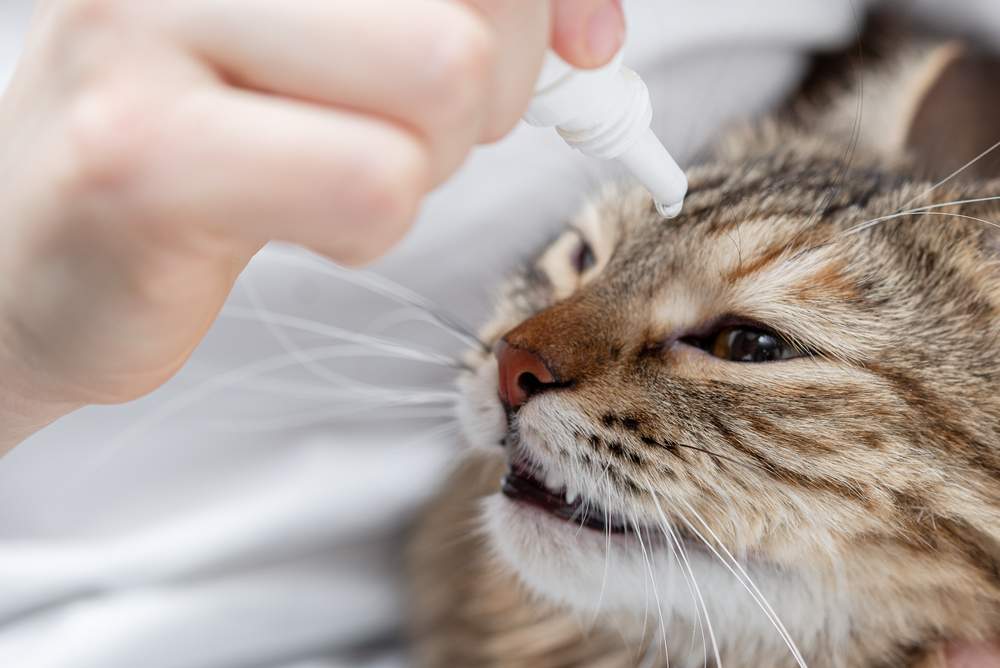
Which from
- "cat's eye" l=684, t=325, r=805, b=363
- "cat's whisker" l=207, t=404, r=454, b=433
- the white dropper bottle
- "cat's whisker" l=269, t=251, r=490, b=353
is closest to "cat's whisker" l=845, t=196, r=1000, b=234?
"cat's eye" l=684, t=325, r=805, b=363

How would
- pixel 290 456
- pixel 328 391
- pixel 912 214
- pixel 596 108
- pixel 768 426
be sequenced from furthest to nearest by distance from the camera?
pixel 290 456 < pixel 328 391 < pixel 912 214 < pixel 768 426 < pixel 596 108

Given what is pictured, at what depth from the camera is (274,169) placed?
43cm

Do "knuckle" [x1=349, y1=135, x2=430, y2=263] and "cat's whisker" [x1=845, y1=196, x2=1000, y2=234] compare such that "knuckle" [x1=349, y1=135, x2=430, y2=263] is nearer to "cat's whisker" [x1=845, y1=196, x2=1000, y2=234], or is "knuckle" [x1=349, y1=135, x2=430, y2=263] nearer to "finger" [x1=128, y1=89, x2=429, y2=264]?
"finger" [x1=128, y1=89, x2=429, y2=264]

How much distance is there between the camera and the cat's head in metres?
0.73

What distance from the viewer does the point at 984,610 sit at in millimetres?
762

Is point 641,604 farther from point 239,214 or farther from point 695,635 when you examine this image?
point 239,214

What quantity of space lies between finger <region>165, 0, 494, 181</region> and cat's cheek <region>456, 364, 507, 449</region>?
0.43m

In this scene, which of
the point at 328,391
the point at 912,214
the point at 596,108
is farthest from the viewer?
the point at 328,391

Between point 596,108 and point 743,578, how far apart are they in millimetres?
450

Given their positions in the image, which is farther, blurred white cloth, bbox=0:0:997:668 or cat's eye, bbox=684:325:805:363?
blurred white cloth, bbox=0:0:997:668

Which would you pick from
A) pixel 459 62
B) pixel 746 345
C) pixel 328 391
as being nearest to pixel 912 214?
pixel 746 345

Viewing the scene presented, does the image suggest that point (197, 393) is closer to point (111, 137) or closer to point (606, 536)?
point (606, 536)

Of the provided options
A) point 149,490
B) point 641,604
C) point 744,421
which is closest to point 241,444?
point 149,490

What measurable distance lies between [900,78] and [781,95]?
18 centimetres
